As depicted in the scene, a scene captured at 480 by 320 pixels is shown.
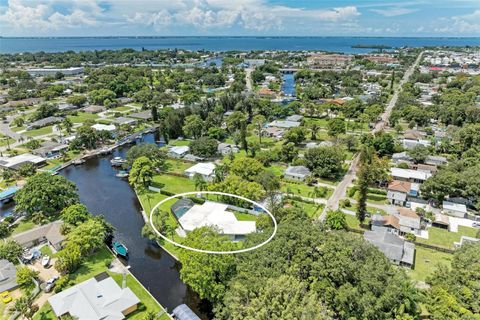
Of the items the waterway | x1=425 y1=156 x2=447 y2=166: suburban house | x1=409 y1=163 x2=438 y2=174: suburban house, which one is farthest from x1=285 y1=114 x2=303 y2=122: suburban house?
x1=409 y1=163 x2=438 y2=174: suburban house

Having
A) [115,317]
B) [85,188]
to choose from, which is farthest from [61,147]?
[115,317]

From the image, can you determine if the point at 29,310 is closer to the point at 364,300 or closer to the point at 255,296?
the point at 255,296

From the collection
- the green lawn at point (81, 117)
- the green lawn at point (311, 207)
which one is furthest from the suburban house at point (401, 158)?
the green lawn at point (81, 117)

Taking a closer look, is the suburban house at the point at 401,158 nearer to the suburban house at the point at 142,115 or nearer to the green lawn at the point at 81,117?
the suburban house at the point at 142,115

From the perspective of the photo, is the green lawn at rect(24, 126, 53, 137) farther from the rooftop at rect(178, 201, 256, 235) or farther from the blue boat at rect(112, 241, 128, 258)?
the rooftop at rect(178, 201, 256, 235)

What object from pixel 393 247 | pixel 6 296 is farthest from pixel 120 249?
pixel 393 247
